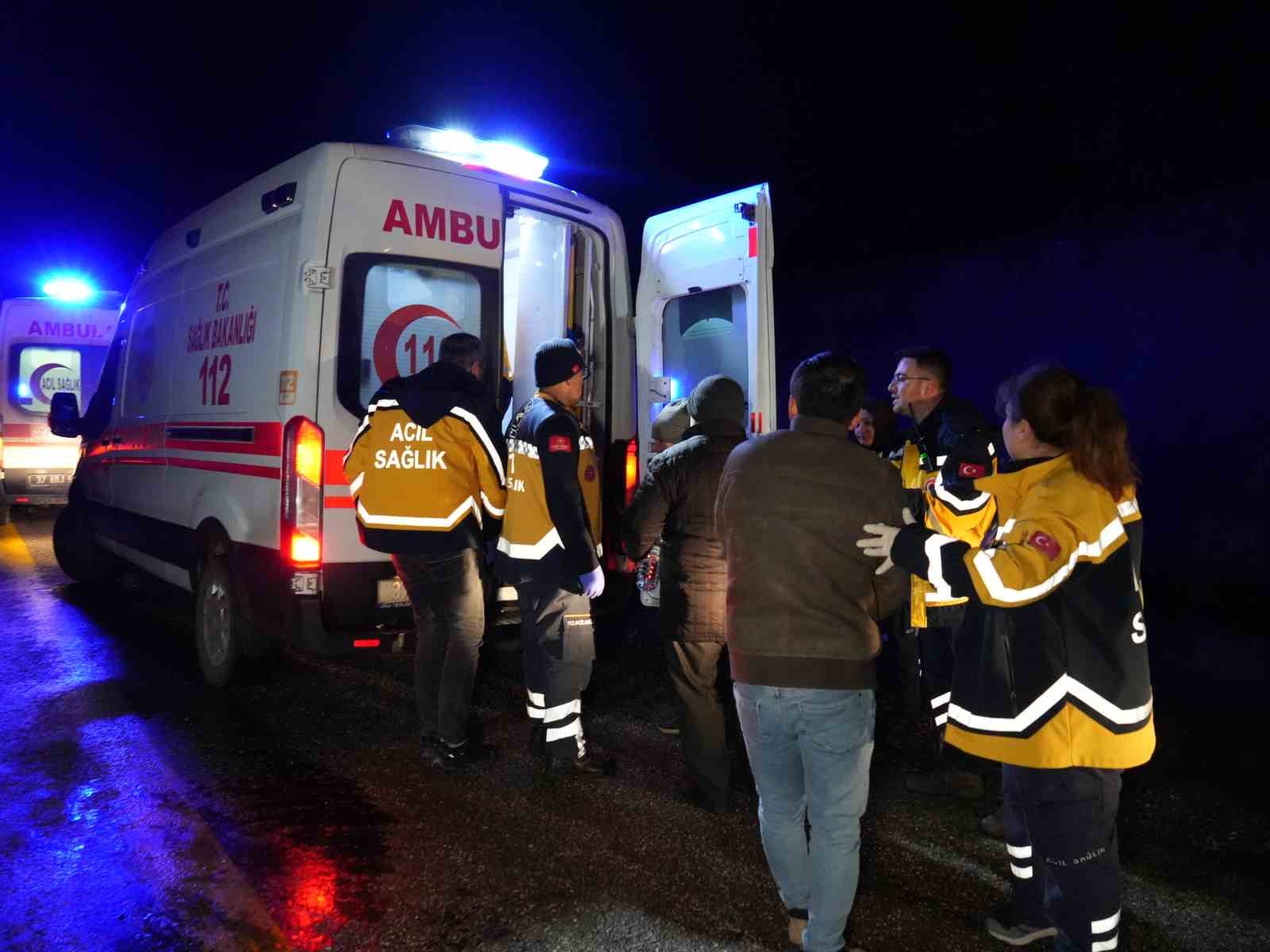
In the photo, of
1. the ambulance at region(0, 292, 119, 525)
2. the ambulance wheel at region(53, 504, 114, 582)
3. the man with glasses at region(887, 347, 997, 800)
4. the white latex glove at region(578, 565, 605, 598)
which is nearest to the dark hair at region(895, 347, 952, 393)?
the man with glasses at region(887, 347, 997, 800)

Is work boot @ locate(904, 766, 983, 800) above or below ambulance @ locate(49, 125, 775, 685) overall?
below

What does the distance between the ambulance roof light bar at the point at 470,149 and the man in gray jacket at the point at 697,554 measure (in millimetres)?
1996

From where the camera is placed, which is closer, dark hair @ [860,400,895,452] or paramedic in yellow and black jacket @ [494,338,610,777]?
paramedic in yellow and black jacket @ [494,338,610,777]

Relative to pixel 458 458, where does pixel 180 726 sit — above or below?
below

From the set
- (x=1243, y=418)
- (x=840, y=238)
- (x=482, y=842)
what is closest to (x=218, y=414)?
(x=482, y=842)

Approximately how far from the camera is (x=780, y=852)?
7.70 ft

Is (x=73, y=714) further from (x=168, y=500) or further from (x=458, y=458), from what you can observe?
(x=458, y=458)

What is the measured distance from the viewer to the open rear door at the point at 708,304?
15.6 feet

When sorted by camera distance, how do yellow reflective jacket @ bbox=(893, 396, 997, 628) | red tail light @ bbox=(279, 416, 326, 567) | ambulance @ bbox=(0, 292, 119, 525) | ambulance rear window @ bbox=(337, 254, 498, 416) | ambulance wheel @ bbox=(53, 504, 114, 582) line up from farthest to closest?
ambulance @ bbox=(0, 292, 119, 525) < ambulance wheel @ bbox=(53, 504, 114, 582) < ambulance rear window @ bbox=(337, 254, 498, 416) < red tail light @ bbox=(279, 416, 326, 567) < yellow reflective jacket @ bbox=(893, 396, 997, 628)

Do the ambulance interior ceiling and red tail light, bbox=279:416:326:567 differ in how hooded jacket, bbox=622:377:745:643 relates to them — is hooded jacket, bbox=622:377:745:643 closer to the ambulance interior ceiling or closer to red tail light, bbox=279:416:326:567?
red tail light, bbox=279:416:326:567

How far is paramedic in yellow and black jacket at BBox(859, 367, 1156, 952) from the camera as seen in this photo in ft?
6.79

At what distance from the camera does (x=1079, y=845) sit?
7.00ft

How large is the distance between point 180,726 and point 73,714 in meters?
0.63

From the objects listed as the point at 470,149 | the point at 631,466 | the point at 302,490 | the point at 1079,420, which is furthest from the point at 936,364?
the point at 302,490
